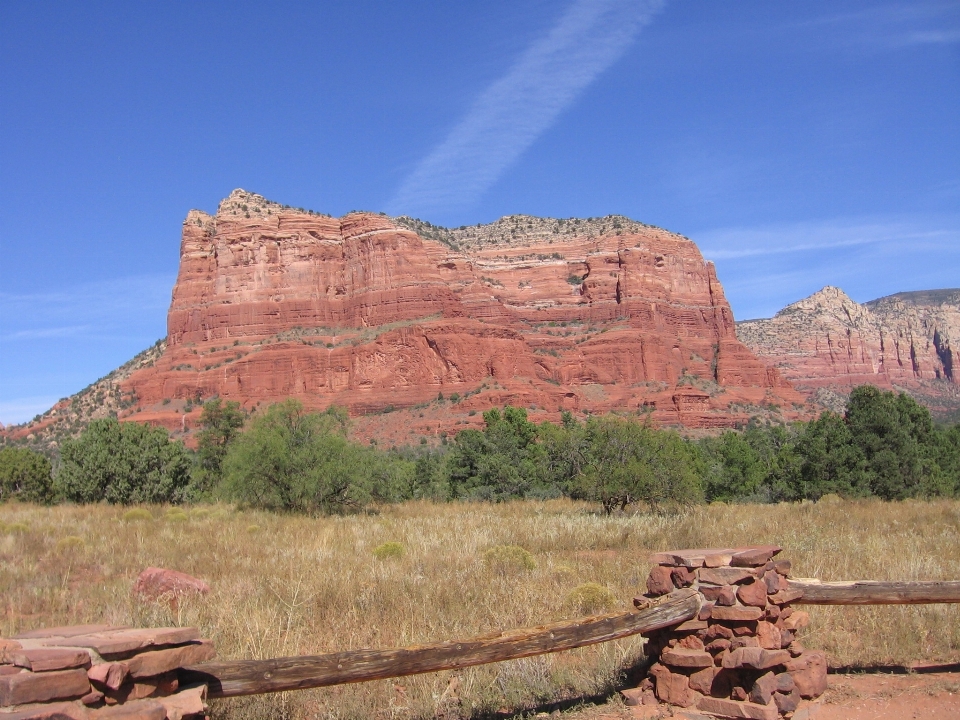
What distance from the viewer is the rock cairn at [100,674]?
11.8ft

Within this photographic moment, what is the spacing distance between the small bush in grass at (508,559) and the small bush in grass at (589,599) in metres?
1.89

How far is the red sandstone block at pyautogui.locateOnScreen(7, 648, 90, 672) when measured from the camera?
364 cm

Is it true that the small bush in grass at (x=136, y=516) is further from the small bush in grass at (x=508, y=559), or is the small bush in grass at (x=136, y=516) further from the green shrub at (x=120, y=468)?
the small bush in grass at (x=508, y=559)

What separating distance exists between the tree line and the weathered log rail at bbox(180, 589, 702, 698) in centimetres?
1574

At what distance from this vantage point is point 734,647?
5.85m

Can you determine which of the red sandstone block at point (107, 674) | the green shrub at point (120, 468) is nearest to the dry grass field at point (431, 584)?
the red sandstone block at point (107, 674)

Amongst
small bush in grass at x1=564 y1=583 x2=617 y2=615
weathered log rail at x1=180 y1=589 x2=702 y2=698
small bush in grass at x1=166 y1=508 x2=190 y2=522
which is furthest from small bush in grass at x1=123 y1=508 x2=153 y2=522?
weathered log rail at x1=180 y1=589 x2=702 y2=698

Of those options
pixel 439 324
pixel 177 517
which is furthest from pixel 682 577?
pixel 439 324

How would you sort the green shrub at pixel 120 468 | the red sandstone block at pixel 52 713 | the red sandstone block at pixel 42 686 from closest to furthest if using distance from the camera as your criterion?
the red sandstone block at pixel 52 713
the red sandstone block at pixel 42 686
the green shrub at pixel 120 468

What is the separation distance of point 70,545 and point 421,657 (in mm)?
10509

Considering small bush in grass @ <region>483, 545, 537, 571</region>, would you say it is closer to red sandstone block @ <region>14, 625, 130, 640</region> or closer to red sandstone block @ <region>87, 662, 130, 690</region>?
red sandstone block @ <region>14, 625, 130, 640</region>

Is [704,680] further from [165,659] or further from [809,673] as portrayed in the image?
[165,659]

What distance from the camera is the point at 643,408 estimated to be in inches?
3802

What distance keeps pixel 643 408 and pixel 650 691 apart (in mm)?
92717
